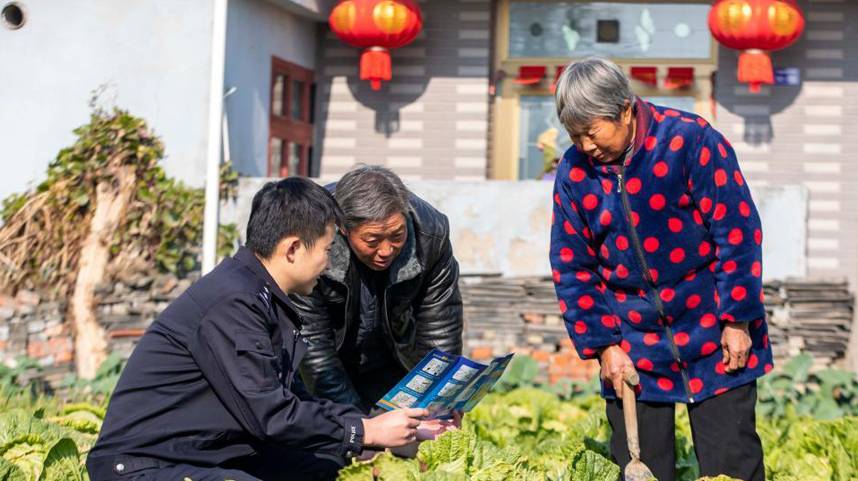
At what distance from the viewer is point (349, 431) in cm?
381

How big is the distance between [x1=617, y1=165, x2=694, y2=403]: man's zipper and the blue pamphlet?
A: 1.66ft

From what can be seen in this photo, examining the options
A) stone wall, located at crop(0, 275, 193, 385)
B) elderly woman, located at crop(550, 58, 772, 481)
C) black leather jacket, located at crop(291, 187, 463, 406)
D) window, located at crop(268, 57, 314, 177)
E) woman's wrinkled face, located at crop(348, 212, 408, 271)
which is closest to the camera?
elderly woman, located at crop(550, 58, 772, 481)

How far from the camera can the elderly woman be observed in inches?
161

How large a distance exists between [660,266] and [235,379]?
4.51ft

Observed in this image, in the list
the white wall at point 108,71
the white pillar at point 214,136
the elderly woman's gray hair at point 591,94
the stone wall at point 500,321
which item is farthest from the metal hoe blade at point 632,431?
the white wall at point 108,71

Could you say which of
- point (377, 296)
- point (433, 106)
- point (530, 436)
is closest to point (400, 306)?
point (377, 296)

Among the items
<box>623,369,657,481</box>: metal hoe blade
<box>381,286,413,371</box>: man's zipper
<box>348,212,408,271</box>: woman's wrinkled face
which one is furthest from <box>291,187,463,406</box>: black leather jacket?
<box>623,369,657,481</box>: metal hoe blade

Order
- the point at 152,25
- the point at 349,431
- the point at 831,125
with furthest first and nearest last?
the point at 831,125 → the point at 152,25 → the point at 349,431

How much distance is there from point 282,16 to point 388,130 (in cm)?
122

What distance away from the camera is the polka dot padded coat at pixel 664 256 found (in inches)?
161

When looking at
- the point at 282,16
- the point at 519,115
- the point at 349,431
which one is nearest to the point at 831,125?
the point at 519,115

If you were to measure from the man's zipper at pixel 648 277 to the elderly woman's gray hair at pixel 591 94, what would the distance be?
0.22 metres

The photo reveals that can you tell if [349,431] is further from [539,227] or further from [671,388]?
[539,227]

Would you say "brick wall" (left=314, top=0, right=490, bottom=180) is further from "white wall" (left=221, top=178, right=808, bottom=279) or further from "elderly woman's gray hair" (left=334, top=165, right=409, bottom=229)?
"elderly woman's gray hair" (left=334, top=165, right=409, bottom=229)
